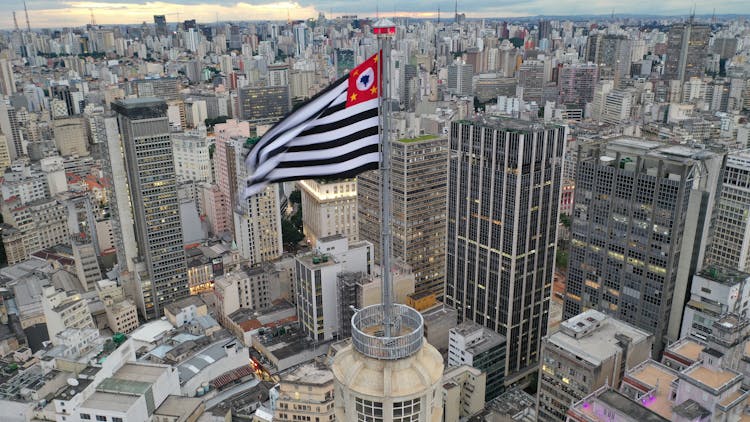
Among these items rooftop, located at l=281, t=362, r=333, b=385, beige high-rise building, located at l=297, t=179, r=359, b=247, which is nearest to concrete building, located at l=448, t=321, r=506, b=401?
rooftop, located at l=281, t=362, r=333, b=385

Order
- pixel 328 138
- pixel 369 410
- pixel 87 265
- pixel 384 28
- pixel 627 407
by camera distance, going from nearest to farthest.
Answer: pixel 384 28, pixel 369 410, pixel 328 138, pixel 627 407, pixel 87 265

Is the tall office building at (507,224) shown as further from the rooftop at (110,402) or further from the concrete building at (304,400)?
the rooftop at (110,402)

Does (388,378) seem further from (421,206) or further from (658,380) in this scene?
(421,206)

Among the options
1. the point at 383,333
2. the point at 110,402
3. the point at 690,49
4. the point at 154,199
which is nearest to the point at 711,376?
the point at 383,333

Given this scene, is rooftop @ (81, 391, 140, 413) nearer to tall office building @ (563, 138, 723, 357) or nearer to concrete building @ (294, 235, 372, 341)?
concrete building @ (294, 235, 372, 341)

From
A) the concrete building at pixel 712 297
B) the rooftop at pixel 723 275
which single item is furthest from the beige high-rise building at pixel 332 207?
the rooftop at pixel 723 275

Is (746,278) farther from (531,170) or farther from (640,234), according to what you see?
(531,170)

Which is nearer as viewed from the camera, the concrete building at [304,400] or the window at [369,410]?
the window at [369,410]
